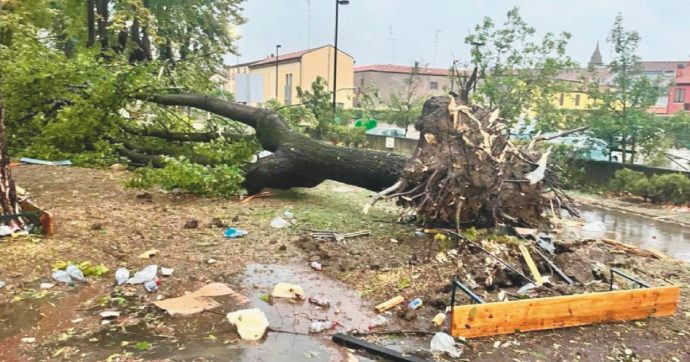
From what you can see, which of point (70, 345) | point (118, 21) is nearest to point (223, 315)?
point (70, 345)

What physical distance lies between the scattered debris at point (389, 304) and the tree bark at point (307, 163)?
2.78 meters

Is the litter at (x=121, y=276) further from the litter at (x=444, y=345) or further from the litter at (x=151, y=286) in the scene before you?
the litter at (x=444, y=345)

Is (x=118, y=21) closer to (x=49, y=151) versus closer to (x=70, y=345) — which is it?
(x=49, y=151)

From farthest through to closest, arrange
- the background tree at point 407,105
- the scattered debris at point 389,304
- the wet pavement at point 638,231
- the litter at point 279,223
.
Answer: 1. the background tree at point 407,105
2. the wet pavement at point 638,231
3. the litter at point 279,223
4. the scattered debris at point 389,304

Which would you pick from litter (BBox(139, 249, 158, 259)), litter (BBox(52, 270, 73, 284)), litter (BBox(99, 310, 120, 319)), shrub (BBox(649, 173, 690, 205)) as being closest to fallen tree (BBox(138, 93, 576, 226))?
litter (BBox(139, 249, 158, 259))

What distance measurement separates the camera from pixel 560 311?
365cm

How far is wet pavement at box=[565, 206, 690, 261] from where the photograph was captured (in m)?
7.05

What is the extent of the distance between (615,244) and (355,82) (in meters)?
→ 39.8

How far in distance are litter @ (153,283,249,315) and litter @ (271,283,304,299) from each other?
0.24 meters

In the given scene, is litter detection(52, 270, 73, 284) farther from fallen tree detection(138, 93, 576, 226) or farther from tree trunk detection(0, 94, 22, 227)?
fallen tree detection(138, 93, 576, 226)

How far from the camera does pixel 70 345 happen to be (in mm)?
2996

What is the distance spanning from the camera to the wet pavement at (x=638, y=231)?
7051mm

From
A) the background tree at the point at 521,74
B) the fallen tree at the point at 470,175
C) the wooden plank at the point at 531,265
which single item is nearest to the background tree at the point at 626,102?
the background tree at the point at 521,74

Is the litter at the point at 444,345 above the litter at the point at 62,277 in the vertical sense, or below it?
below
